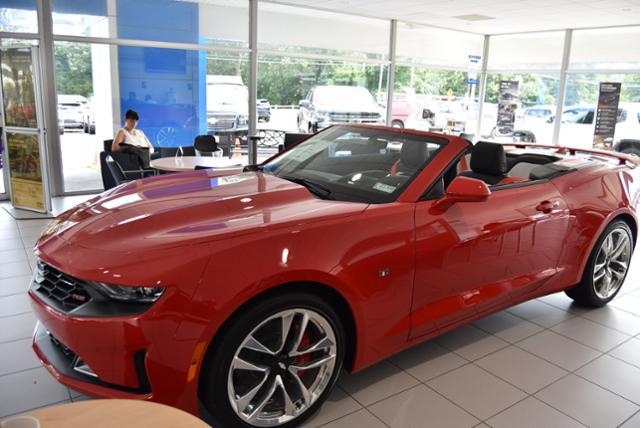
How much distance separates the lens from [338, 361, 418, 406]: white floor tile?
7.92ft

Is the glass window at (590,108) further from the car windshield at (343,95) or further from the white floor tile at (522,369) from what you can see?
the white floor tile at (522,369)

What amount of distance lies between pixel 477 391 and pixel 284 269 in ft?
4.18

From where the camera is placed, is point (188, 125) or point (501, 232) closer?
point (501, 232)

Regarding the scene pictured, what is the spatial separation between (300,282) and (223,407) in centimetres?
54

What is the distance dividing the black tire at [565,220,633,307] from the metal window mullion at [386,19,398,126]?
7.28m

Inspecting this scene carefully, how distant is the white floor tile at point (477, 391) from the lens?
238 centimetres

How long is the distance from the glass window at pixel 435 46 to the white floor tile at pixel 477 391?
28.8ft

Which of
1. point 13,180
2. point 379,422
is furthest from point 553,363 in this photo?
point 13,180

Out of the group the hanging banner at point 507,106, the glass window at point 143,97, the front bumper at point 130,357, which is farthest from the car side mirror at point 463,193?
the hanging banner at point 507,106

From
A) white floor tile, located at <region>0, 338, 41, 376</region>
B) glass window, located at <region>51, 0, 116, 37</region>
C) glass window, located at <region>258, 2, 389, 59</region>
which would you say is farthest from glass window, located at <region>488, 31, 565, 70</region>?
white floor tile, located at <region>0, 338, 41, 376</region>

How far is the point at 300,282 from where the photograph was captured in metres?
2.00

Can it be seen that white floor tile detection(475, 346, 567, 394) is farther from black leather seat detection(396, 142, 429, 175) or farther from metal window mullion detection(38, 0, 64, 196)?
metal window mullion detection(38, 0, 64, 196)

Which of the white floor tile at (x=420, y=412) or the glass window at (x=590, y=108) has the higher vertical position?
the glass window at (x=590, y=108)

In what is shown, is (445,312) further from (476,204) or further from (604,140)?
(604,140)
